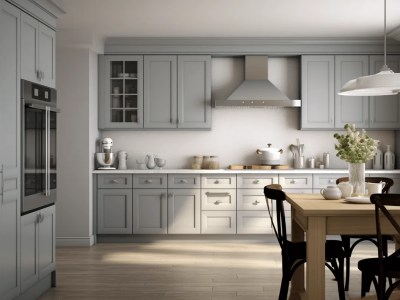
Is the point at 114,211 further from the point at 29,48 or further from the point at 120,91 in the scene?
the point at 29,48

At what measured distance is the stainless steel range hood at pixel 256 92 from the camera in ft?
23.0

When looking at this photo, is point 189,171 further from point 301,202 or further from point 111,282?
point 301,202

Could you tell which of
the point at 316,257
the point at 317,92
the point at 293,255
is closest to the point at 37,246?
the point at 293,255

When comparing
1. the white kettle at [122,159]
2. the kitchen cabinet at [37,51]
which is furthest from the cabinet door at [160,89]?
the kitchen cabinet at [37,51]

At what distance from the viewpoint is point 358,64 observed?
282 inches

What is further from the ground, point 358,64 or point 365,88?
point 358,64

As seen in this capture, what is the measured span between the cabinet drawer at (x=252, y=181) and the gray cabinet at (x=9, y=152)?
3422 mm

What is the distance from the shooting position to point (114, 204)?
22.7 feet

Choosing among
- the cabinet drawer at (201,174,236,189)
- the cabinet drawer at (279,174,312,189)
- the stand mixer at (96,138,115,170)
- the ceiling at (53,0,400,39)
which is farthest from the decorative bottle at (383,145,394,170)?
the stand mixer at (96,138,115,170)

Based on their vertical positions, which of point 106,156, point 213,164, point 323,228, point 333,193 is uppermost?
point 106,156

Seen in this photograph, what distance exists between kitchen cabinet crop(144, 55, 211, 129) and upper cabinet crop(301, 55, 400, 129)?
126 centimetres

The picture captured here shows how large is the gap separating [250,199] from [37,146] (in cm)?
323

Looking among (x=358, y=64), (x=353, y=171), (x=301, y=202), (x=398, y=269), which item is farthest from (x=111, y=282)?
(x=358, y=64)

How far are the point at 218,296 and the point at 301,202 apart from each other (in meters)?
1.06
